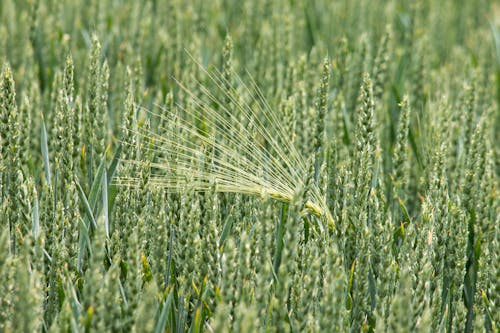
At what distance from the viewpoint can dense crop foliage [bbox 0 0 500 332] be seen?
1.44 m

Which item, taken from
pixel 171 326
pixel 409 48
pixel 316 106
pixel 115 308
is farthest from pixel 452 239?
pixel 409 48

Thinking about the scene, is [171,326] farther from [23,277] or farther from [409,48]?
[409,48]

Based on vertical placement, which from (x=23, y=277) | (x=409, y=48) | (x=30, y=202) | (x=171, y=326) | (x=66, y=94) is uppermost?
(x=409, y=48)

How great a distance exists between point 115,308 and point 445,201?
805 millimetres

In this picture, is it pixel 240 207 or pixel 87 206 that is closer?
pixel 87 206

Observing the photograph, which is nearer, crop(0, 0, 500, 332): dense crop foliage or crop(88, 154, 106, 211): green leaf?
crop(0, 0, 500, 332): dense crop foliage

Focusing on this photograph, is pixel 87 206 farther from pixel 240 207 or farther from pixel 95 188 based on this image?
pixel 240 207

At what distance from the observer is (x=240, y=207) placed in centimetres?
194

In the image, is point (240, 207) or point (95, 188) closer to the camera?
point (95, 188)

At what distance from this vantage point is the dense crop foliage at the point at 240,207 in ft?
4.74

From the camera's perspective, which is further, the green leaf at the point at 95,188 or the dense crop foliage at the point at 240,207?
the green leaf at the point at 95,188

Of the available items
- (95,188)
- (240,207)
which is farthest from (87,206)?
(240,207)

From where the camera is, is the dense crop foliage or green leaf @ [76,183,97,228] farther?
green leaf @ [76,183,97,228]

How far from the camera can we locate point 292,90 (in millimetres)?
2600
